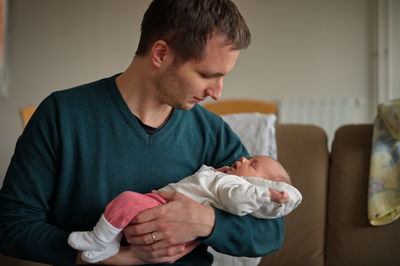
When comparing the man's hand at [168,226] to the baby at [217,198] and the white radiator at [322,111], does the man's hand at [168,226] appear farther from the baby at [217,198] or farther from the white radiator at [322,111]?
the white radiator at [322,111]

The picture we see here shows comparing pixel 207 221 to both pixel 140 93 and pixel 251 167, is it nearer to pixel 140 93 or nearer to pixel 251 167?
pixel 251 167

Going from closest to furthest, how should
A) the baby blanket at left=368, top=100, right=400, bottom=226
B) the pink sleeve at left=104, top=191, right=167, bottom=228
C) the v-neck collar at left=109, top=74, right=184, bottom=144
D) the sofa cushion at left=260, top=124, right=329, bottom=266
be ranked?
the pink sleeve at left=104, top=191, right=167, bottom=228 → the v-neck collar at left=109, top=74, right=184, bottom=144 → the baby blanket at left=368, top=100, right=400, bottom=226 → the sofa cushion at left=260, top=124, right=329, bottom=266

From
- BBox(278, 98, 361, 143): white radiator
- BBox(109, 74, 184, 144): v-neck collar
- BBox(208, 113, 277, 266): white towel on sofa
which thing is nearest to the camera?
BBox(109, 74, 184, 144): v-neck collar

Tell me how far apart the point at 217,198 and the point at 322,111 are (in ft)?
10.1

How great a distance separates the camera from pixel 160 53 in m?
1.32

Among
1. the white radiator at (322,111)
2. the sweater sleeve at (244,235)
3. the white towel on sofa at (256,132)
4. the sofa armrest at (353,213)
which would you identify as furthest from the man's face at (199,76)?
the white radiator at (322,111)

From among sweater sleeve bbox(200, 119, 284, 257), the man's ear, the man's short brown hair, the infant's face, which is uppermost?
the man's short brown hair

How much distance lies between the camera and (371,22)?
13.5ft

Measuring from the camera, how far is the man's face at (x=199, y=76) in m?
1.27

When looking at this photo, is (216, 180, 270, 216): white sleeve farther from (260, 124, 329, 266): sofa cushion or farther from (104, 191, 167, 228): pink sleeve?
(260, 124, 329, 266): sofa cushion

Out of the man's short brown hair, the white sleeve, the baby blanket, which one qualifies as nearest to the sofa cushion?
the baby blanket

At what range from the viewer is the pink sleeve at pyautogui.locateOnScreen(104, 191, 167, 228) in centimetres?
114

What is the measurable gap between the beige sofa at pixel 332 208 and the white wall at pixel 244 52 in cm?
212

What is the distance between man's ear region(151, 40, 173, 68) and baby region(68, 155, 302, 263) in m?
0.31
